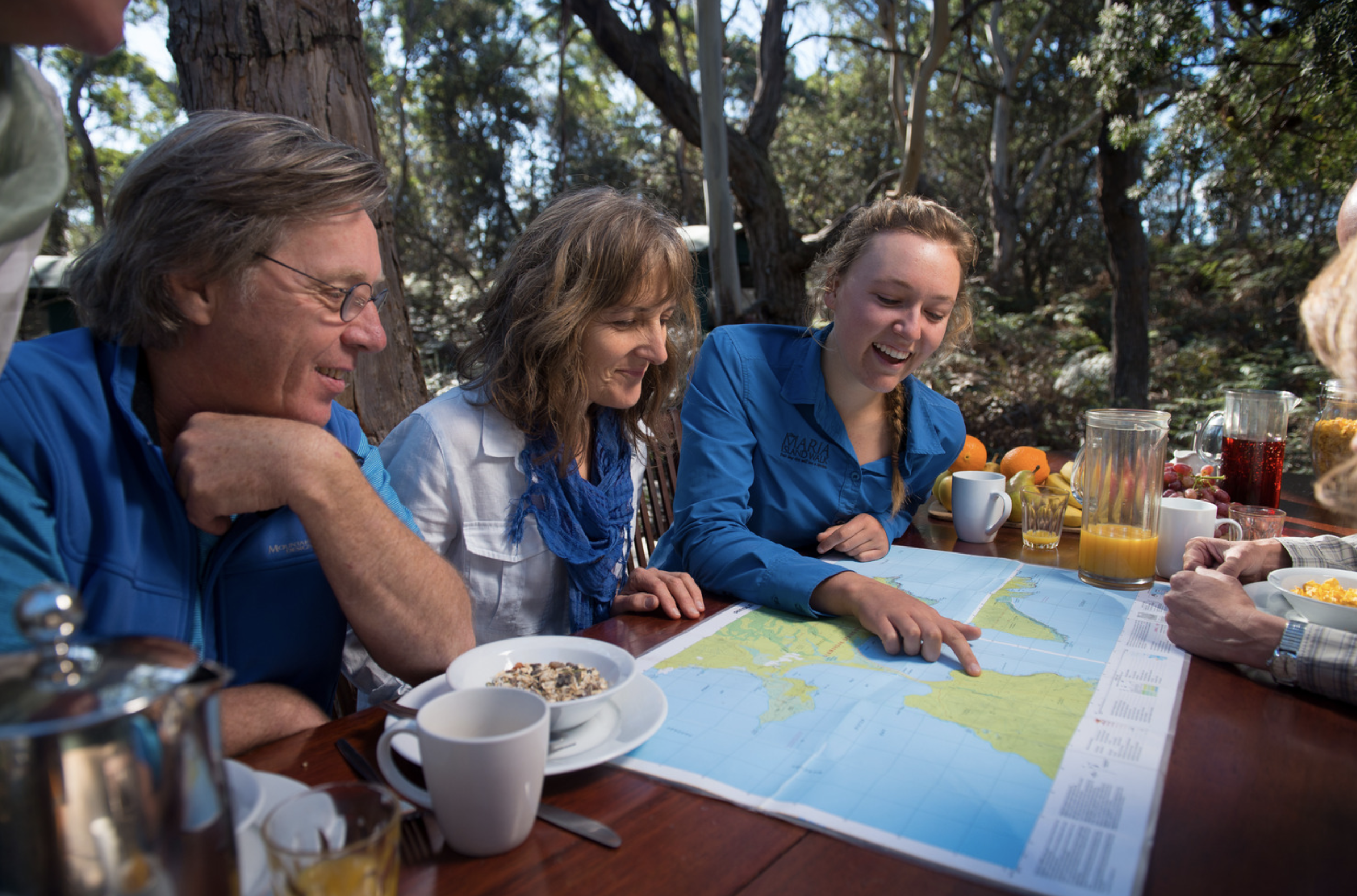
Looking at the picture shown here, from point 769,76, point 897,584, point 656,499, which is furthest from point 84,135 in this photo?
point 897,584

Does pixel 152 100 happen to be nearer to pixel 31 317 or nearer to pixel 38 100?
pixel 31 317

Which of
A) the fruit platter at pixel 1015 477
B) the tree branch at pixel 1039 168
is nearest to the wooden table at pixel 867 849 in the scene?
the fruit platter at pixel 1015 477

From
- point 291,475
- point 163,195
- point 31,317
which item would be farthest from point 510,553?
point 31,317

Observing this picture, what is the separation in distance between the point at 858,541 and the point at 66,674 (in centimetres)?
176

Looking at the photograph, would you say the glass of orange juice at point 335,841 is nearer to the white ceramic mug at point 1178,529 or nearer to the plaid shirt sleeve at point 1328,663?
the plaid shirt sleeve at point 1328,663

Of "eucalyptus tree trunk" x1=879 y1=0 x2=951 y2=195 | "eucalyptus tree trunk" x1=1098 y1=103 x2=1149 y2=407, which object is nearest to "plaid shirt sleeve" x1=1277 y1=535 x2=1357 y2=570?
"eucalyptus tree trunk" x1=879 y1=0 x2=951 y2=195

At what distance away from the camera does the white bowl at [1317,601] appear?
1353mm

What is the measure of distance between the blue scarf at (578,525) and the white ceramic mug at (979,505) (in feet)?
2.96

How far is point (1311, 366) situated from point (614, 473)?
11730 mm

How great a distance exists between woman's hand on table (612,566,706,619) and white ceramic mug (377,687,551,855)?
0.74 m

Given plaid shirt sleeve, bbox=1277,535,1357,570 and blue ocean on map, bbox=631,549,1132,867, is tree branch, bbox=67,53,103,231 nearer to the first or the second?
blue ocean on map, bbox=631,549,1132,867

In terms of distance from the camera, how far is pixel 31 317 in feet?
40.9

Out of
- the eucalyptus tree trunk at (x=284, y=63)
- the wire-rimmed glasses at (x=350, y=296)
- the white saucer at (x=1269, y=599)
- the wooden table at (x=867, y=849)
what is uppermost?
the eucalyptus tree trunk at (x=284, y=63)

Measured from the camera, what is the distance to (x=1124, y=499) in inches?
72.2
